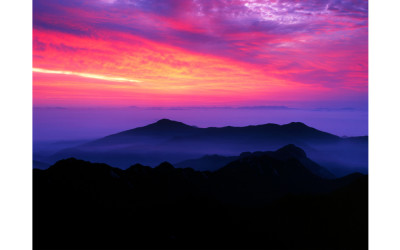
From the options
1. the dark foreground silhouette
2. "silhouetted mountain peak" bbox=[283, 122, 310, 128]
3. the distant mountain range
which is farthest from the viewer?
"silhouetted mountain peak" bbox=[283, 122, 310, 128]

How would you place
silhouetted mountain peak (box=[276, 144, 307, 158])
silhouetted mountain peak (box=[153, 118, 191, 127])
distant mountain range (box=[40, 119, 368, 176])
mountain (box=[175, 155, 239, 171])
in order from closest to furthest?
silhouetted mountain peak (box=[153, 118, 191, 127])
distant mountain range (box=[40, 119, 368, 176])
mountain (box=[175, 155, 239, 171])
silhouetted mountain peak (box=[276, 144, 307, 158])

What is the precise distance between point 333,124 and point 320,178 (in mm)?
3073

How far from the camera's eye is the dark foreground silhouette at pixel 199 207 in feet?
40.3

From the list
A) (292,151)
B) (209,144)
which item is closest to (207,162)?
(209,144)

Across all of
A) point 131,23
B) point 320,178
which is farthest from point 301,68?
point 131,23

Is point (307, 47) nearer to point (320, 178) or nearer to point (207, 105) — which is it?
point (207, 105)

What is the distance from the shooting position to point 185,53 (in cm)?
1285

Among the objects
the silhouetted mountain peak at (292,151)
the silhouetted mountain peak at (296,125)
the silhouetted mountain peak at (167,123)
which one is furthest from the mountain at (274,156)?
the silhouetted mountain peak at (167,123)

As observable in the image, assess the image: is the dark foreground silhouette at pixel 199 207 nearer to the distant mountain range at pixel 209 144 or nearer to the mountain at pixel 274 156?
the mountain at pixel 274 156

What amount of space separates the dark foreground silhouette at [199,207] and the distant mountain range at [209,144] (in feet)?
1.94

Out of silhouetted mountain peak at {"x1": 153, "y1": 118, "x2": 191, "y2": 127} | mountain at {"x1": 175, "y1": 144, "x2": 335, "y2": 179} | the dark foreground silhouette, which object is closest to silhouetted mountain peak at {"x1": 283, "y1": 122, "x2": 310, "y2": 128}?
mountain at {"x1": 175, "y1": 144, "x2": 335, "y2": 179}

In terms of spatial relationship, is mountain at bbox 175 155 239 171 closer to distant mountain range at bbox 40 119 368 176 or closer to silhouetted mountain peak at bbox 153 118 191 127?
distant mountain range at bbox 40 119 368 176

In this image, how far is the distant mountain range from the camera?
45.2ft

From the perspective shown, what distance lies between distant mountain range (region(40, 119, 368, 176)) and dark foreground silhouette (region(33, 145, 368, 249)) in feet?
1.94
